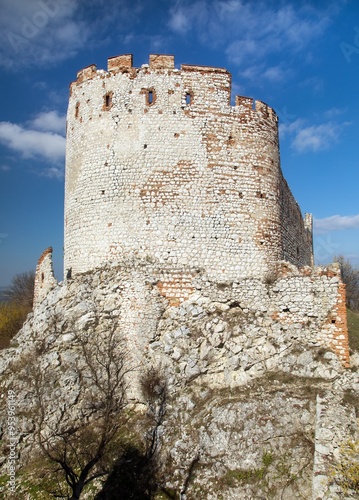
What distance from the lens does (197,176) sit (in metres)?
15.3

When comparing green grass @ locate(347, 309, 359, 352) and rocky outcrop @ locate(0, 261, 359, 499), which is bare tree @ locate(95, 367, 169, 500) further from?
green grass @ locate(347, 309, 359, 352)

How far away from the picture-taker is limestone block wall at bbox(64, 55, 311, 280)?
597 inches

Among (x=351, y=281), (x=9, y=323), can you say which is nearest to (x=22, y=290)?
(x=9, y=323)

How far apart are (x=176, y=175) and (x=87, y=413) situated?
8981mm

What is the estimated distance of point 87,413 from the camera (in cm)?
1345

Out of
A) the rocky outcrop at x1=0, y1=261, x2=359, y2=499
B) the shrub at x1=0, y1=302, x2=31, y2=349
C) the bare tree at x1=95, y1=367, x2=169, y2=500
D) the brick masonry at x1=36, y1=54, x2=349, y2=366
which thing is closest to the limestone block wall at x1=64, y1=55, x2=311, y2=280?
the brick masonry at x1=36, y1=54, x2=349, y2=366

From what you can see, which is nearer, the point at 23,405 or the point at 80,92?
the point at 23,405

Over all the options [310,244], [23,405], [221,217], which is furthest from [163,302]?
[310,244]

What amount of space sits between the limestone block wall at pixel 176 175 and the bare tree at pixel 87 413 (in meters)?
3.72

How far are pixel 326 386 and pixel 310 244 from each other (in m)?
19.6

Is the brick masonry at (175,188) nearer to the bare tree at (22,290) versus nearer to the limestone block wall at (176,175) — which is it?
the limestone block wall at (176,175)

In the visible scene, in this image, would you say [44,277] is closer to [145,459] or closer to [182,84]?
[145,459]

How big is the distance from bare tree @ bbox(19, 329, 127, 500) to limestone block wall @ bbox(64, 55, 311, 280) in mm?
3720

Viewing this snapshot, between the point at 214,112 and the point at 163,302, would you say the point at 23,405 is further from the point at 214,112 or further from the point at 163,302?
the point at 214,112
